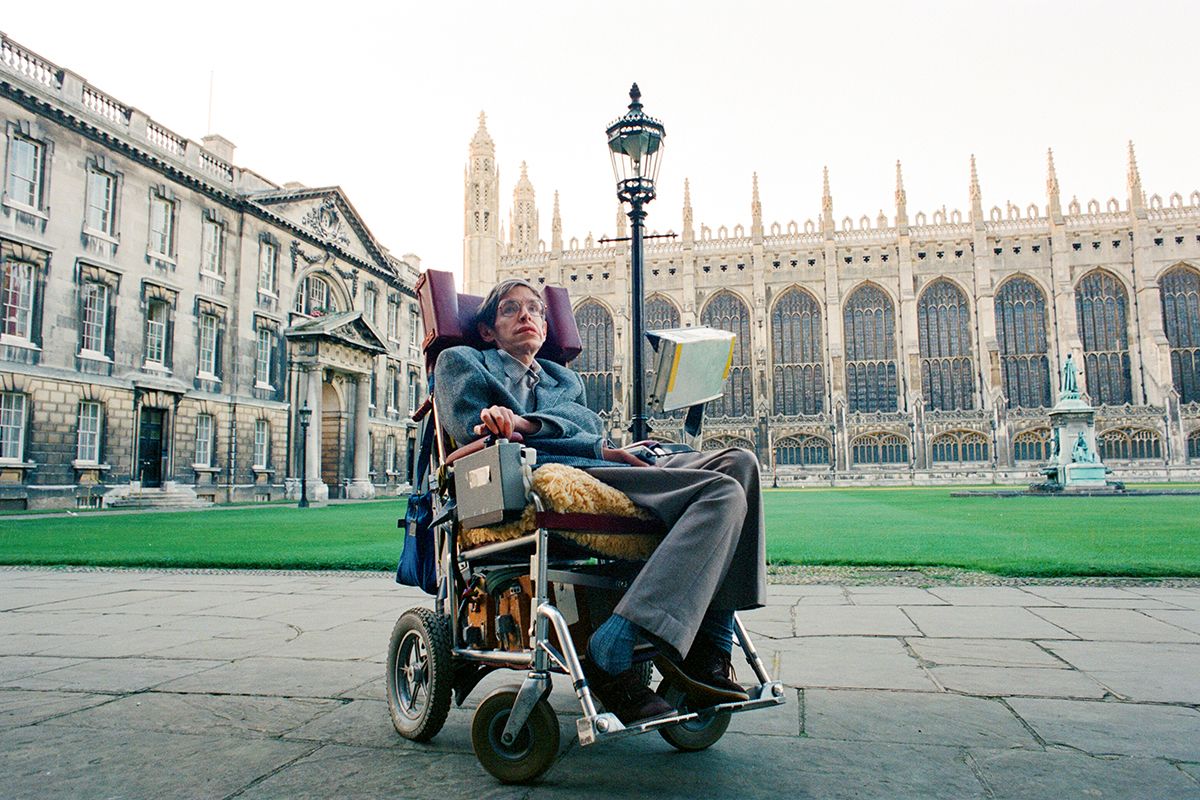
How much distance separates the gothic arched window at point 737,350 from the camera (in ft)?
167

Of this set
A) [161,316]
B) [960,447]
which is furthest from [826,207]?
[161,316]

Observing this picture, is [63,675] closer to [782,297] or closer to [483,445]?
[483,445]

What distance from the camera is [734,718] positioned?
9.20ft

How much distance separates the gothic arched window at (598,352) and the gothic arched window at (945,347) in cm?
1962

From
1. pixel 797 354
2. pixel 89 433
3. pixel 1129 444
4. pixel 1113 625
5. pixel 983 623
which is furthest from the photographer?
pixel 797 354

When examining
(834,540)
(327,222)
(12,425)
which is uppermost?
(327,222)

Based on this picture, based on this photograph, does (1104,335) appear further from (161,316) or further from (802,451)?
(161,316)

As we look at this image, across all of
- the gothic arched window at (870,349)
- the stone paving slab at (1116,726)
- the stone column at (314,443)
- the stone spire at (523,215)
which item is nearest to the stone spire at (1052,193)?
the gothic arched window at (870,349)

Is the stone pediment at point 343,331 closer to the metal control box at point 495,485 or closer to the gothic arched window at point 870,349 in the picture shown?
the metal control box at point 495,485

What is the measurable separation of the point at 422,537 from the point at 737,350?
48834 millimetres

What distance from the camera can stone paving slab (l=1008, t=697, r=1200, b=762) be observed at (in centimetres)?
232

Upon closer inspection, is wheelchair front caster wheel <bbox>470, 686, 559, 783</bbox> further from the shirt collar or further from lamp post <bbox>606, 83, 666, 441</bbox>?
lamp post <bbox>606, 83, 666, 441</bbox>

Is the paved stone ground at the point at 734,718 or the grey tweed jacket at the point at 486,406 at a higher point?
the grey tweed jacket at the point at 486,406

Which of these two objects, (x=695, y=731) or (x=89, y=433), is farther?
(x=89, y=433)
